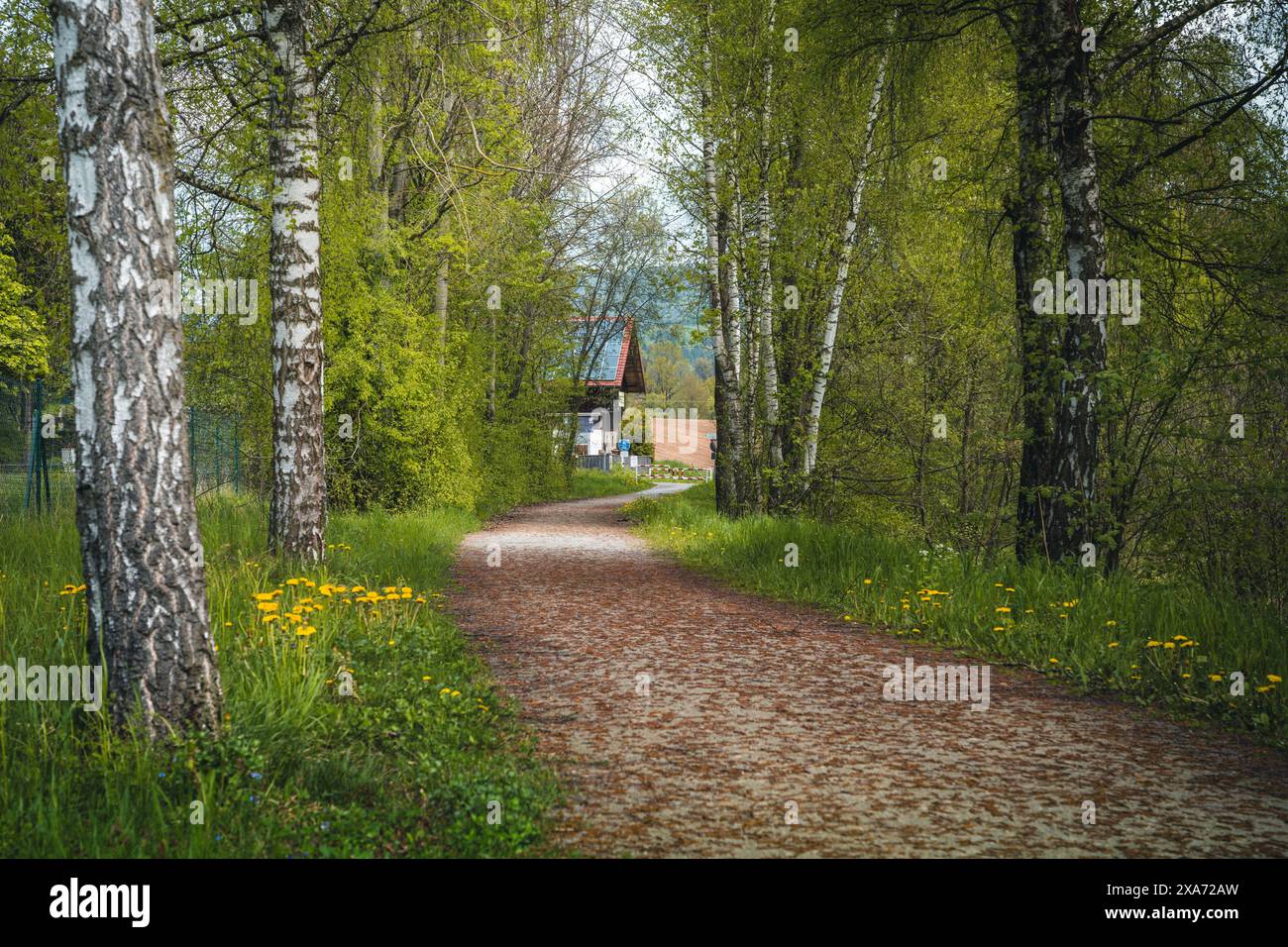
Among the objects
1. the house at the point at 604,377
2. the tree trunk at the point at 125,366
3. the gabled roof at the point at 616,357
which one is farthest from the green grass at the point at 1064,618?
the gabled roof at the point at 616,357

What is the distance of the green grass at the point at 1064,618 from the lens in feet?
20.1

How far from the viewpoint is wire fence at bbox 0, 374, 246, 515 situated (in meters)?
13.5

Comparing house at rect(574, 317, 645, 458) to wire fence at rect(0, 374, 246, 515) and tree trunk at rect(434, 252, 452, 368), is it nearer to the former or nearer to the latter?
tree trunk at rect(434, 252, 452, 368)

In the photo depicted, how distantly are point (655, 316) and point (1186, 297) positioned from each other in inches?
1125

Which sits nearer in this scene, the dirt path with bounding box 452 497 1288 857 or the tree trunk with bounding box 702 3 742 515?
the dirt path with bounding box 452 497 1288 857

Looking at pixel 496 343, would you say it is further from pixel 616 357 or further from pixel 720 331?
pixel 616 357

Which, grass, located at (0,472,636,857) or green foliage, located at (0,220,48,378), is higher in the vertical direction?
green foliage, located at (0,220,48,378)

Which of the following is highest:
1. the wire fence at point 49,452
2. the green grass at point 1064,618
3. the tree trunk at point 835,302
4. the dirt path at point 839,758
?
the tree trunk at point 835,302

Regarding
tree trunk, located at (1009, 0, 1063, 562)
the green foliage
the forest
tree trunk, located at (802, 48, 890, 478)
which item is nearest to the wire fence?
the forest

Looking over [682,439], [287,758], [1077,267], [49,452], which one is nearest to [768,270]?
[1077,267]

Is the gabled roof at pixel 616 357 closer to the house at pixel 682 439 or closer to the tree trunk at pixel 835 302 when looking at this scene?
the house at pixel 682 439

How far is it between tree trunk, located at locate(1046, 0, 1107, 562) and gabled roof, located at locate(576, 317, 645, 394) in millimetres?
26657

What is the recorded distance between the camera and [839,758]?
498 cm

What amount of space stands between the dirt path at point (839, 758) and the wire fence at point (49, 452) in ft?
28.8
